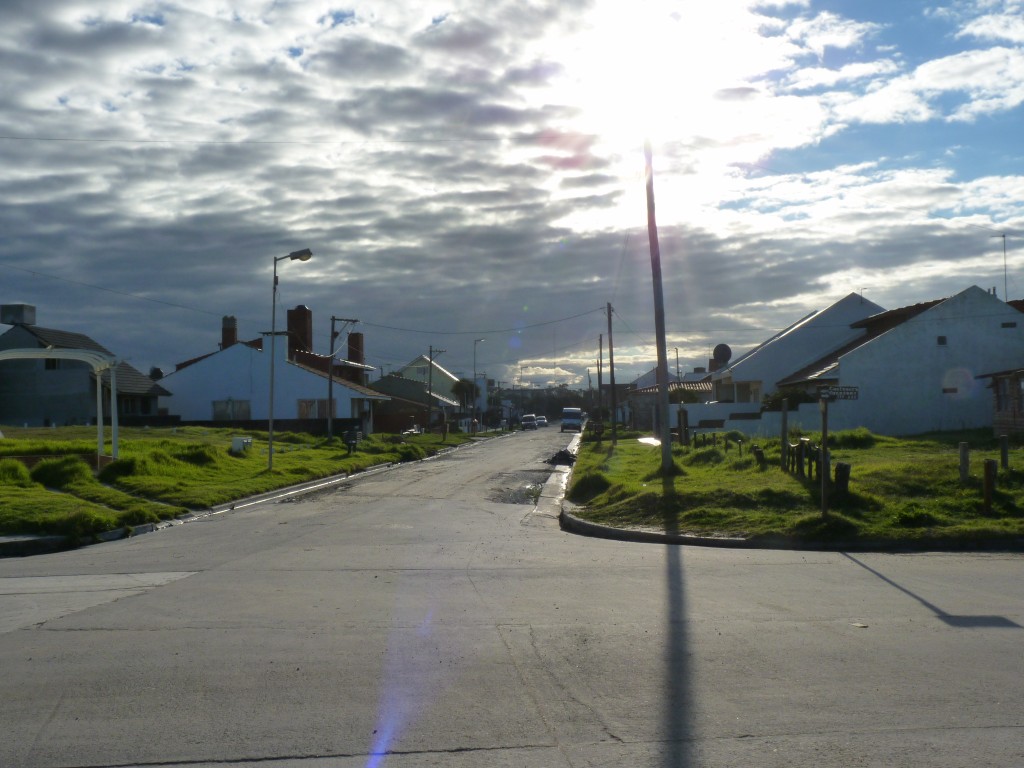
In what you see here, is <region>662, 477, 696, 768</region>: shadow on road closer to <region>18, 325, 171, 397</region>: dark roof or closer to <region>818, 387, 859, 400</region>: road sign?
<region>818, 387, 859, 400</region>: road sign

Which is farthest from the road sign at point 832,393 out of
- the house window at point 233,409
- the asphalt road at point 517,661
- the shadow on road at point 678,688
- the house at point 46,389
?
the house window at point 233,409

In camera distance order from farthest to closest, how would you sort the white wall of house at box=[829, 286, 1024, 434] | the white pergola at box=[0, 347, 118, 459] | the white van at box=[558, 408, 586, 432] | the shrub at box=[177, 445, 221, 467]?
the white van at box=[558, 408, 586, 432] → the white wall of house at box=[829, 286, 1024, 434] → the shrub at box=[177, 445, 221, 467] → the white pergola at box=[0, 347, 118, 459]

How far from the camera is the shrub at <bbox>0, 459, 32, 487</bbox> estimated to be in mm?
21981

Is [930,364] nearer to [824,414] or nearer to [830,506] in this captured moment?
[830,506]

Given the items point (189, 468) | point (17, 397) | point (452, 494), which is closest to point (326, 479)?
point (189, 468)

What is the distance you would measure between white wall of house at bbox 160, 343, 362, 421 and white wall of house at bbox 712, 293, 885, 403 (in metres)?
25.1

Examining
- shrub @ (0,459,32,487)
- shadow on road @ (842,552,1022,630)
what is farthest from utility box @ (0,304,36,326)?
shadow on road @ (842,552,1022,630)

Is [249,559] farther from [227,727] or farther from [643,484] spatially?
[643,484]

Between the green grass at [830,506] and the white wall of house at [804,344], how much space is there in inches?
1264

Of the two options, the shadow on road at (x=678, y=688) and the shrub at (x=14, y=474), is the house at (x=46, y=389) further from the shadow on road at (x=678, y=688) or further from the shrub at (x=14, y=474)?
the shadow on road at (x=678, y=688)

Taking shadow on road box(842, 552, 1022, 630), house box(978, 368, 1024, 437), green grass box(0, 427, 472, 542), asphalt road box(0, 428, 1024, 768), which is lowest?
shadow on road box(842, 552, 1022, 630)

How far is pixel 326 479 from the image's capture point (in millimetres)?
32188

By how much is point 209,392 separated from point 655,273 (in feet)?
147

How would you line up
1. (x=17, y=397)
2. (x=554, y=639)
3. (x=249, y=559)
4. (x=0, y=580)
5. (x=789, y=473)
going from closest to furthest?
(x=554, y=639) → (x=0, y=580) → (x=249, y=559) → (x=789, y=473) → (x=17, y=397)
